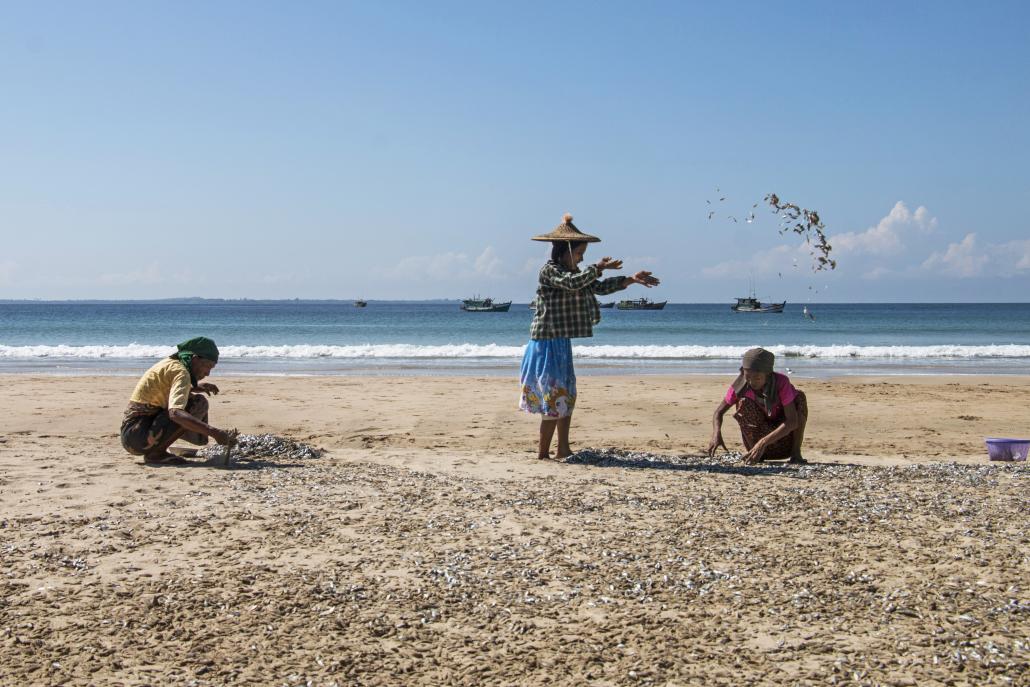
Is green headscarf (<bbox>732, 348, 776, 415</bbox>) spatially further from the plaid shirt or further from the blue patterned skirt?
the blue patterned skirt

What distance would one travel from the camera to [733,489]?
6.23 meters

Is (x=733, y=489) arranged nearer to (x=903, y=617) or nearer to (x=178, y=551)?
(x=903, y=617)

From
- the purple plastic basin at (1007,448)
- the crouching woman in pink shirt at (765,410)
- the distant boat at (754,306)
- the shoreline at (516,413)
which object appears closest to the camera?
the crouching woman in pink shirt at (765,410)

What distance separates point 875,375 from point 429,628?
58.0ft

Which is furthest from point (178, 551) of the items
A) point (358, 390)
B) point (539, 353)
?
point (358, 390)

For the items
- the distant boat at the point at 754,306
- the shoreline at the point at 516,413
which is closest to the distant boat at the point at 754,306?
the distant boat at the point at 754,306

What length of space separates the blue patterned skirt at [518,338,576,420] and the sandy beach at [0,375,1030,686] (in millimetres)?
506

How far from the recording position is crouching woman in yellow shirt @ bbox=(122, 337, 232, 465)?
6891 millimetres

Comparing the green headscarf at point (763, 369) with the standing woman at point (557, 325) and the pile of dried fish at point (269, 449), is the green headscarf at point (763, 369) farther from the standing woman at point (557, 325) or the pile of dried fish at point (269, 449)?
the pile of dried fish at point (269, 449)

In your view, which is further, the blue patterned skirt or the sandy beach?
the blue patterned skirt

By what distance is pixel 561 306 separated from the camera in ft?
23.7

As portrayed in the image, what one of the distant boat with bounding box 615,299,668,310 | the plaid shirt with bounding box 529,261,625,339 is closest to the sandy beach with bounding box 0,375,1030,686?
the plaid shirt with bounding box 529,261,625,339

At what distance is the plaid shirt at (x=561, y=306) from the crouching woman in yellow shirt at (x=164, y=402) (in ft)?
8.53

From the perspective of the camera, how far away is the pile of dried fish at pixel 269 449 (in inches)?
302
